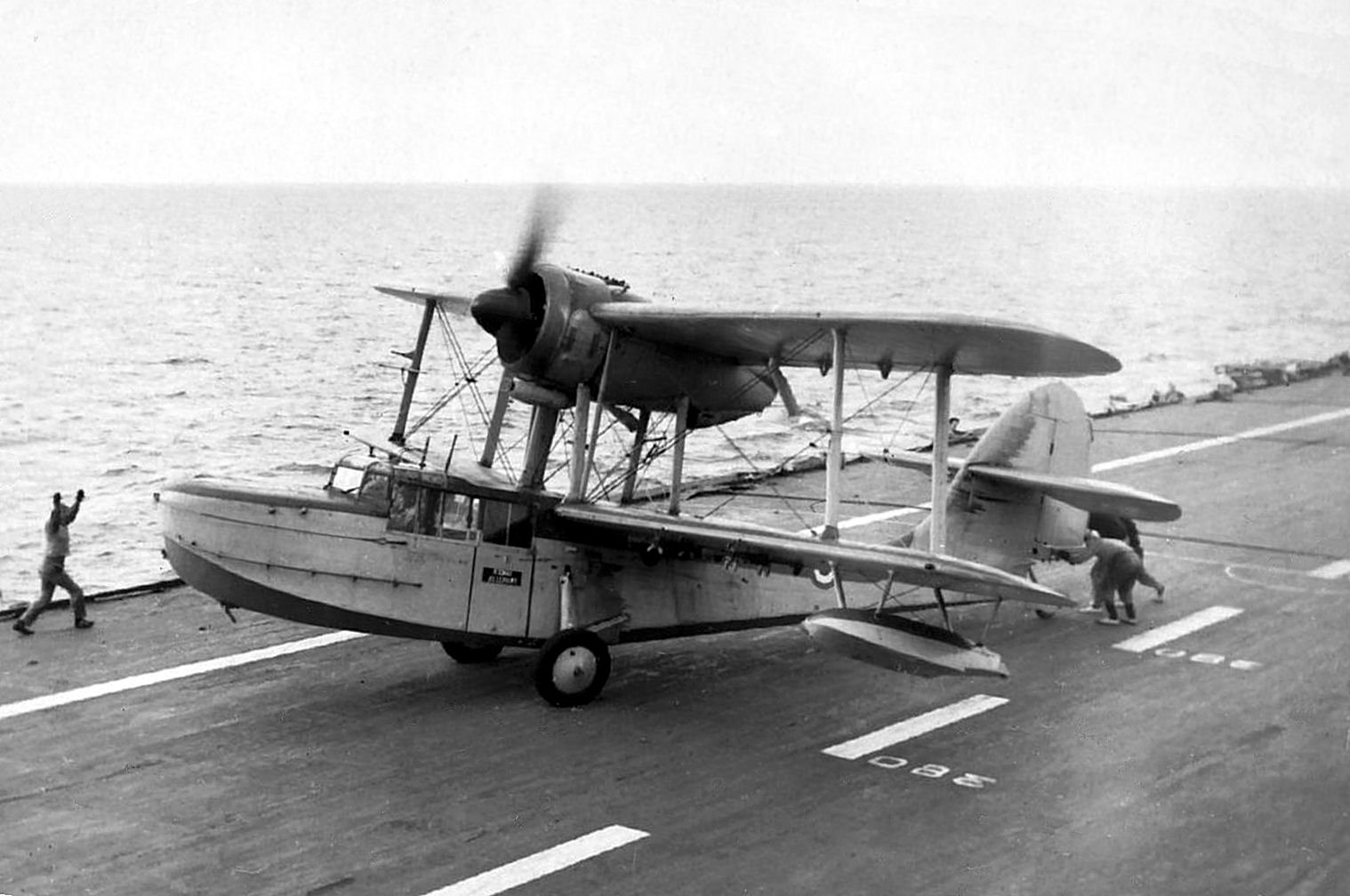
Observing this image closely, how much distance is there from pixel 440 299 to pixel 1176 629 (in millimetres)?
10404

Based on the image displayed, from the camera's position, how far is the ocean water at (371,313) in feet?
135

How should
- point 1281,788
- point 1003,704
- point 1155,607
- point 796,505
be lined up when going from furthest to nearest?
point 796,505, point 1155,607, point 1003,704, point 1281,788

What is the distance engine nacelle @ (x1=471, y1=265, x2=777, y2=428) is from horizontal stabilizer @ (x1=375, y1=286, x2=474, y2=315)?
2.62m

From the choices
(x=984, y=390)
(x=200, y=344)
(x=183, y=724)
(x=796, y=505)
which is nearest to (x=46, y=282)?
(x=200, y=344)

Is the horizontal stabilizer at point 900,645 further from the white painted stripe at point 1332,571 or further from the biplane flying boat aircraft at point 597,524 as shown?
the white painted stripe at point 1332,571

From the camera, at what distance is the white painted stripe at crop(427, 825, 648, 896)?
1180 cm

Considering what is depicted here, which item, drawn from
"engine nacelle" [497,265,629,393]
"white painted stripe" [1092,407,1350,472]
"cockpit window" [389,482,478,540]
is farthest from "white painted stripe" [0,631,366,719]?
"white painted stripe" [1092,407,1350,472]

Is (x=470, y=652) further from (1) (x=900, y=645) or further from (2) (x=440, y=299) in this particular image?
(1) (x=900, y=645)

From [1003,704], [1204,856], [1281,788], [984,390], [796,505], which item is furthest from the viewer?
[984,390]

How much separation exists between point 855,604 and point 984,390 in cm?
4184

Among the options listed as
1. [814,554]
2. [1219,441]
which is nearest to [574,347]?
[814,554]

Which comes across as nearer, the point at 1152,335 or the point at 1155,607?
the point at 1155,607

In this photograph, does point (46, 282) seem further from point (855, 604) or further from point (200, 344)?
point (855, 604)

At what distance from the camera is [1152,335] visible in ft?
250
